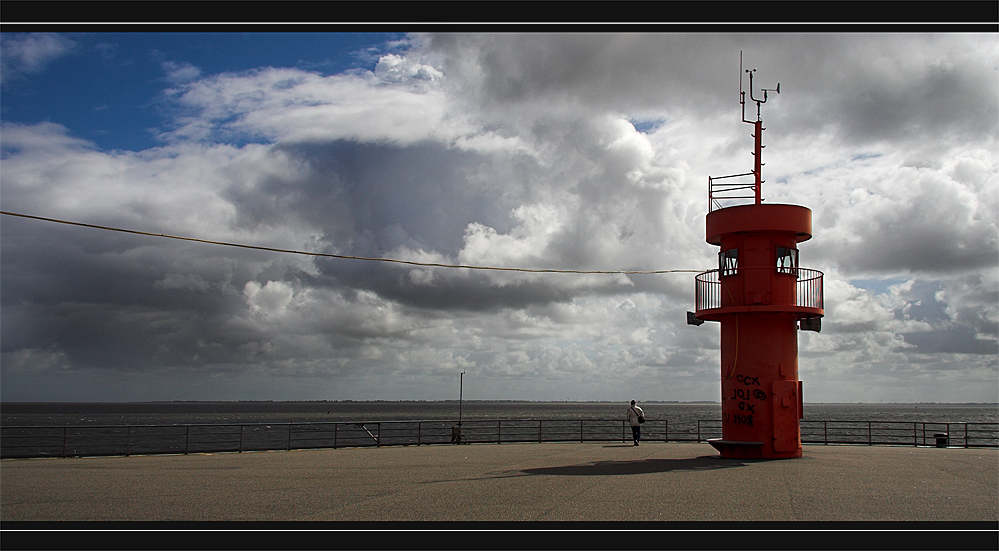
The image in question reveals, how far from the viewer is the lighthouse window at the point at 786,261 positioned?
65.2 feet

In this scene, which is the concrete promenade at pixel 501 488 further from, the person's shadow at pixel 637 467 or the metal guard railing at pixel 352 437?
the metal guard railing at pixel 352 437

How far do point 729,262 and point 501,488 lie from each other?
10.6 meters

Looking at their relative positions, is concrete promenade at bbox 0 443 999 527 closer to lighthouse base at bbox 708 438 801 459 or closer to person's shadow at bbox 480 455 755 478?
person's shadow at bbox 480 455 755 478

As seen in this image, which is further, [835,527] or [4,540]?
[835,527]

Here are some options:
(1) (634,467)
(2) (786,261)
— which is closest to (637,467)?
(1) (634,467)

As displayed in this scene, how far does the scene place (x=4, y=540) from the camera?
8758mm

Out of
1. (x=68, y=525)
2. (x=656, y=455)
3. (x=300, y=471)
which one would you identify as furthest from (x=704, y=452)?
(x=68, y=525)

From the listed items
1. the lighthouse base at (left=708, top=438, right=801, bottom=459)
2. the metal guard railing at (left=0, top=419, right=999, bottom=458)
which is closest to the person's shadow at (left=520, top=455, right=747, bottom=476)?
the lighthouse base at (left=708, top=438, right=801, bottom=459)

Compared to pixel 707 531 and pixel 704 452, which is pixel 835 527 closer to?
pixel 707 531

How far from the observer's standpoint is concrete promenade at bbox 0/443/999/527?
10.3m

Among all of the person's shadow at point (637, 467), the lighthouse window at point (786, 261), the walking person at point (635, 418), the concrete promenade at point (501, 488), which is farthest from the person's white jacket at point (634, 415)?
the lighthouse window at point (786, 261)

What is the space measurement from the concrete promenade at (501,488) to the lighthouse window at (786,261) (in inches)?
194

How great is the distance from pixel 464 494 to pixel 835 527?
221 inches

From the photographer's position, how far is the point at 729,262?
20.4 m
